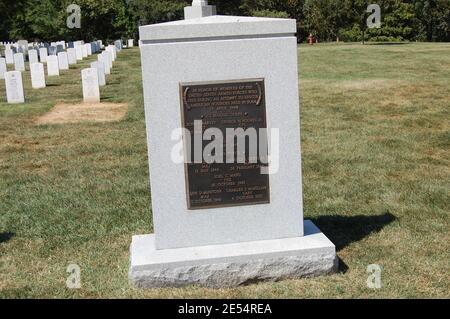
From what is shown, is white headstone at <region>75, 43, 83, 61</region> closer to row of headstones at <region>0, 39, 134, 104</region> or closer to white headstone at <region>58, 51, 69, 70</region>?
row of headstones at <region>0, 39, 134, 104</region>

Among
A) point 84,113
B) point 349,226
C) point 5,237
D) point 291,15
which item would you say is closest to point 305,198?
point 349,226

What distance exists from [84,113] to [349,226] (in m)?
10.1

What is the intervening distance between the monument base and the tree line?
31.9 meters

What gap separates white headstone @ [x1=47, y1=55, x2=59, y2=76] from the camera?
24.6 m

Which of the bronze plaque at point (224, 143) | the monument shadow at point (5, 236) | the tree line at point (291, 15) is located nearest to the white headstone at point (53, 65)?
the tree line at point (291, 15)

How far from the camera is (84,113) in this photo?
14742 mm

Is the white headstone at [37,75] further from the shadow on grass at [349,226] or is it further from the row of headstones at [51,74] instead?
the shadow on grass at [349,226]

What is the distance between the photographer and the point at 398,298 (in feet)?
15.1

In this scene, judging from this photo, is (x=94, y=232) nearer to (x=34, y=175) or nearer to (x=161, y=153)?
(x=161, y=153)

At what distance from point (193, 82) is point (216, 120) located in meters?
0.40

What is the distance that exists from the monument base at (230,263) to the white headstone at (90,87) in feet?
39.3

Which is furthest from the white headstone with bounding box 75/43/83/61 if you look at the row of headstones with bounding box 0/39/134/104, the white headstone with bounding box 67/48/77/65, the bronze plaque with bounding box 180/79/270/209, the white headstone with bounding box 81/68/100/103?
the bronze plaque with bounding box 180/79/270/209

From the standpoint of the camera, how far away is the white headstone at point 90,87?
53.5 feet

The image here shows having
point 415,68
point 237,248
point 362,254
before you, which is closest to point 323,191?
point 362,254
